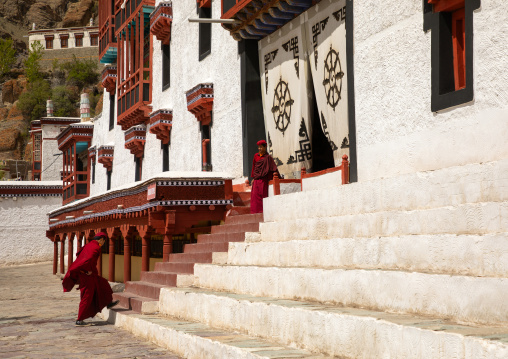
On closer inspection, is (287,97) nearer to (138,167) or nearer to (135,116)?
(135,116)

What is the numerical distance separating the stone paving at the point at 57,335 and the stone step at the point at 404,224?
6.90 ft

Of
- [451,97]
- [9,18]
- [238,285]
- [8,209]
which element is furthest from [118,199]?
[9,18]

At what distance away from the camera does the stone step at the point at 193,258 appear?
400 inches

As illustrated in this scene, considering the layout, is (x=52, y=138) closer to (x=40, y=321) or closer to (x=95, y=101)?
(x=95, y=101)

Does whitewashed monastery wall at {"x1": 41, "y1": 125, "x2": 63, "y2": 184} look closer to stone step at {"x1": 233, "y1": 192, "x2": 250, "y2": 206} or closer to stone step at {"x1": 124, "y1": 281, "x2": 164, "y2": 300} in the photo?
stone step at {"x1": 233, "y1": 192, "x2": 250, "y2": 206}

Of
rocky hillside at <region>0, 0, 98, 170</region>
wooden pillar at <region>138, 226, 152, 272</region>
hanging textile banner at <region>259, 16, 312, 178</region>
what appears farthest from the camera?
rocky hillside at <region>0, 0, 98, 170</region>

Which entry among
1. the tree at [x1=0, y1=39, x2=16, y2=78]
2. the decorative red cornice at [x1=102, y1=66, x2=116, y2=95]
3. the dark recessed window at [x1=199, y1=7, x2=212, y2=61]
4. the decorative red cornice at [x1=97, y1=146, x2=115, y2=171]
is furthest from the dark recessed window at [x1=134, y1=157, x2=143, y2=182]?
the tree at [x1=0, y1=39, x2=16, y2=78]

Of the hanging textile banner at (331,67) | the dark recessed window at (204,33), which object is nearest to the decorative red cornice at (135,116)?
the dark recessed window at (204,33)

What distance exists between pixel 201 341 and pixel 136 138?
15.0 meters

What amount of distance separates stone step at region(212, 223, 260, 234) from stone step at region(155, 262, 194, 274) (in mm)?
926

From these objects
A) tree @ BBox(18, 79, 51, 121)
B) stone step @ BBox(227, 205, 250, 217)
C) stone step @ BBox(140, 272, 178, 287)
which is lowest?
stone step @ BBox(140, 272, 178, 287)

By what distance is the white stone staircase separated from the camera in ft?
15.3

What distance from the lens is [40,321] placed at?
35.4ft

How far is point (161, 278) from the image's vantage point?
10711 millimetres
